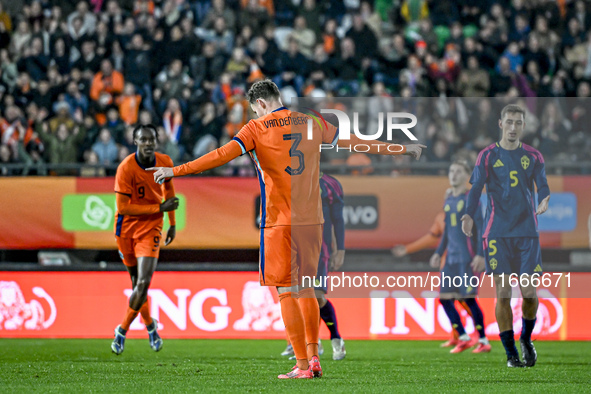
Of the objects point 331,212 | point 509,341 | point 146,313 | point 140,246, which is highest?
point 331,212

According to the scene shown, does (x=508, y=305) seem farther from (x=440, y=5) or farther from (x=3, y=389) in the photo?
(x=440, y=5)

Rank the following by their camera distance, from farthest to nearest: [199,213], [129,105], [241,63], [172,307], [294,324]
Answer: [241,63] → [129,105] → [199,213] → [172,307] → [294,324]

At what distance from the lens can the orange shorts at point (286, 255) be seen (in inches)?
251

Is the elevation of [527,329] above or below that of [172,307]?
above

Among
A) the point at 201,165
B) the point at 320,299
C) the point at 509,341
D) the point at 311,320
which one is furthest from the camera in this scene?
the point at 320,299

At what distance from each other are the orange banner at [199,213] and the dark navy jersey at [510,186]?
3.62 meters

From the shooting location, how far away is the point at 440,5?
15.9 meters

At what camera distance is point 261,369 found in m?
7.60

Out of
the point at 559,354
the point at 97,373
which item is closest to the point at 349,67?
the point at 559,354

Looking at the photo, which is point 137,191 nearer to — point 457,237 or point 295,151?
point 295,151

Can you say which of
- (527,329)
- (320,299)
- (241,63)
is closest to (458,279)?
(320,299)

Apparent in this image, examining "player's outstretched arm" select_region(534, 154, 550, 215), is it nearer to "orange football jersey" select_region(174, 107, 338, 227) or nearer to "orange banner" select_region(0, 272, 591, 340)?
"orange football jersey" select_region(174, 107, 338, 227)

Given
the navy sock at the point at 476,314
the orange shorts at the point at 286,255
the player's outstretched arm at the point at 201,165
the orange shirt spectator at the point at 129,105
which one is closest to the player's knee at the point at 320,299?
the navy sock at the point at 476,314

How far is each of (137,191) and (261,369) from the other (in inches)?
95.5
